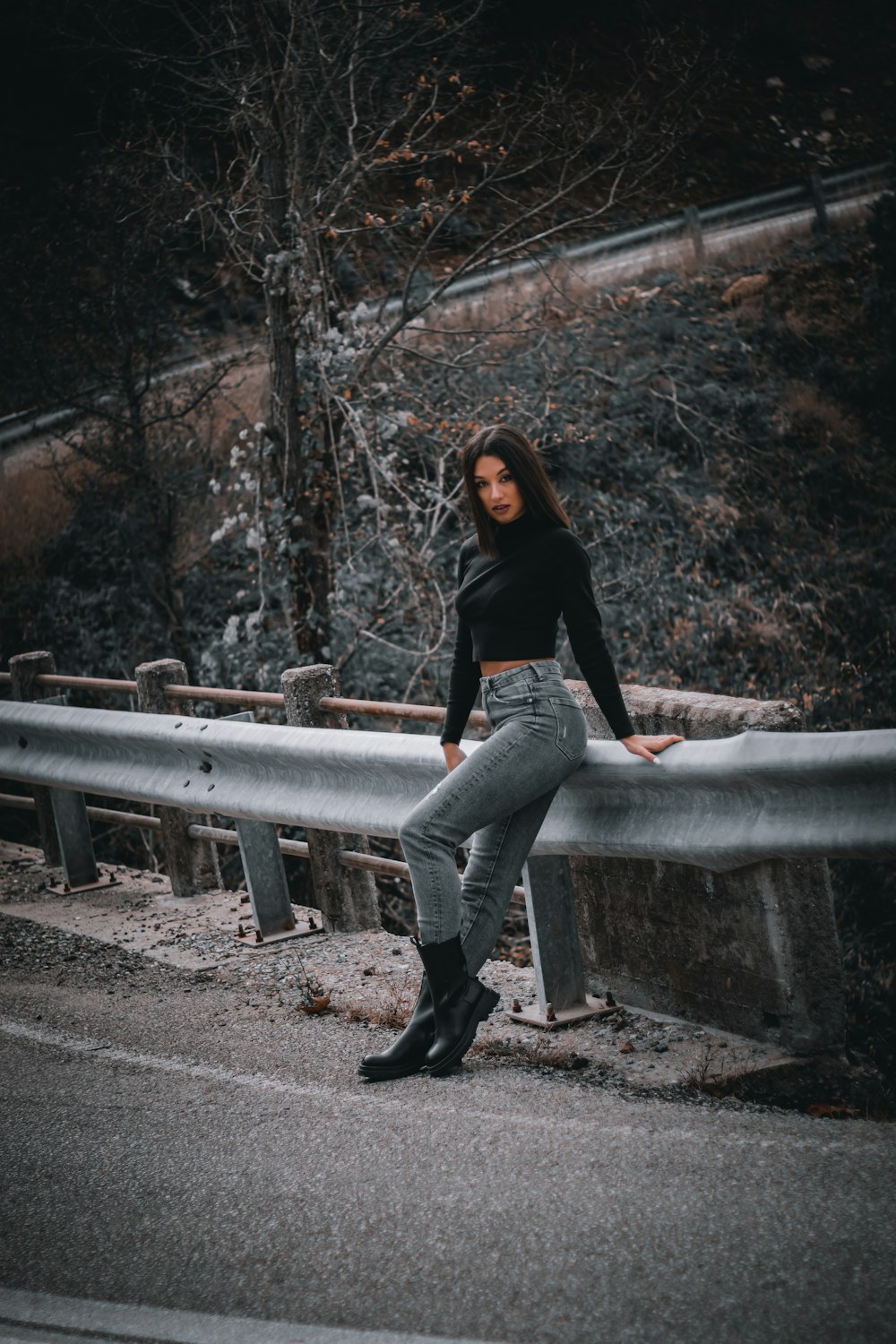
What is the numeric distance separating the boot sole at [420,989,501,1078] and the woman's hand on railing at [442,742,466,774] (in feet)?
2.72

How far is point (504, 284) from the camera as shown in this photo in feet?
60.0

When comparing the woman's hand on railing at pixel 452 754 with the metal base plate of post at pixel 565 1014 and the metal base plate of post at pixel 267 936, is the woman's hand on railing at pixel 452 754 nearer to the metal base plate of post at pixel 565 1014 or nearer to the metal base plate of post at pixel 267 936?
the metal base plate of post at pixel 565 1014

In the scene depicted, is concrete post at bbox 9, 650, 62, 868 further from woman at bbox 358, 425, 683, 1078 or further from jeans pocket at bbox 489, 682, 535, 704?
jeans pocket at bbox 489, 682, 535, 704

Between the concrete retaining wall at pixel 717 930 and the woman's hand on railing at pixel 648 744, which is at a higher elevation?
the woman's hand on railing at pixel 648 744

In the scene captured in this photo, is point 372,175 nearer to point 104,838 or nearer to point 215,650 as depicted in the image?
point 215,650

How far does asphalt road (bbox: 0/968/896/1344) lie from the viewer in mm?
2877

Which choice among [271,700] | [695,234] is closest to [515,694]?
[271,700]

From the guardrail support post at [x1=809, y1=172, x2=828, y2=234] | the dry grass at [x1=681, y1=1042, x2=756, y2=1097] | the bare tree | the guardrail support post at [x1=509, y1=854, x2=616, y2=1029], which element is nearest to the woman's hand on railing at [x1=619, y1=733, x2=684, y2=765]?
the guardrail support post at [x1=509, y1=854, x2=616, y2=1029]

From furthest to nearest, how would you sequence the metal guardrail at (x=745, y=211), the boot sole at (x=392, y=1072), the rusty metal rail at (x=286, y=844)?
1. the metal guardrail at (x=745, y=211)
2. the rusty metal rail at (x=286, y=844)
3. the boot sole at (x=392, y=1072)

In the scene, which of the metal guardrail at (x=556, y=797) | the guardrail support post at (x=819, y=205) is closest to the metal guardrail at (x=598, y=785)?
the metal guardrail at (x=556, y=797)

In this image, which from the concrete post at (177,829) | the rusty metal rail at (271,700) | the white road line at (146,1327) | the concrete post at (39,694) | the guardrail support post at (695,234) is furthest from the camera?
the guardrail support post at (695,234)

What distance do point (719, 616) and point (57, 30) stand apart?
9.57 meters

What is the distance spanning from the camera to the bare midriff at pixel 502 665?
4.45 metres

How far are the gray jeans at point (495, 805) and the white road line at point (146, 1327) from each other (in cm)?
148
